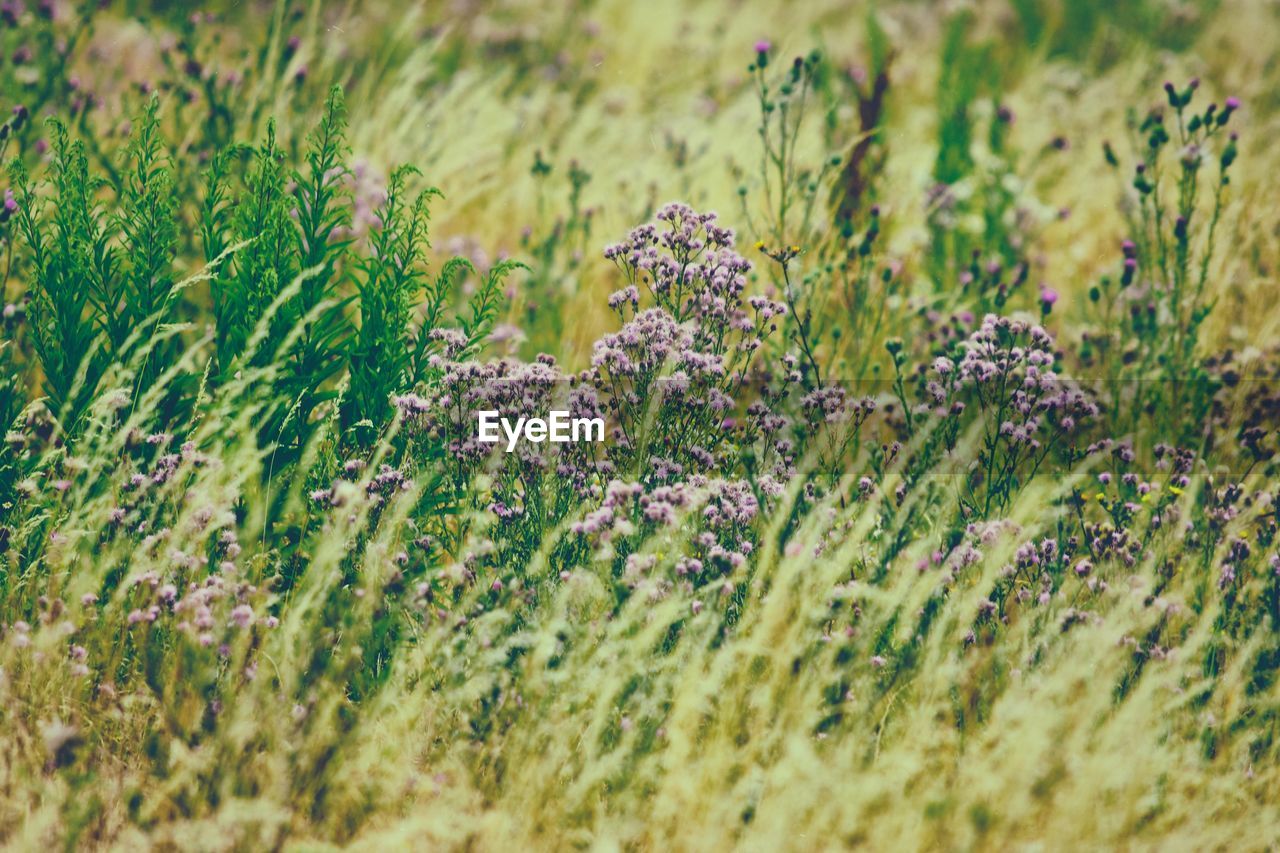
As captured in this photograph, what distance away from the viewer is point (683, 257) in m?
2.86


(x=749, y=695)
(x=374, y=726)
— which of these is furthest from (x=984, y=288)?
(x=374, y=726)

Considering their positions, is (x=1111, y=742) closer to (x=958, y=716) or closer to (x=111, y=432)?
(x=958, y=716)

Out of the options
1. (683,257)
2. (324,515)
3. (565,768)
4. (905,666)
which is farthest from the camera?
(683,257)

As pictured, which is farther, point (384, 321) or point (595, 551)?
point (384, 321)

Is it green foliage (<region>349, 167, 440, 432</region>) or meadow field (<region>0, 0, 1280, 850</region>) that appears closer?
meadow field (<region>0, 0, 1280, 850</region>)

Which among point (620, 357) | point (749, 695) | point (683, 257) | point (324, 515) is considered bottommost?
point (749, 695)

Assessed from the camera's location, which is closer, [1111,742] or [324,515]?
[1111,742]

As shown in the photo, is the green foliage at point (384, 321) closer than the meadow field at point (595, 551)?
No

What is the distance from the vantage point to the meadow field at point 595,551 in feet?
6.79

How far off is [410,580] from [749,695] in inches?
33.1

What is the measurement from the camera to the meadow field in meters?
2.07

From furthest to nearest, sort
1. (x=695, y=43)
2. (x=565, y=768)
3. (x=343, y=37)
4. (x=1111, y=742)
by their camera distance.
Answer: (x=695, y=43) < (x=343, y=37) < (x=565, y=768) < (x=1111, y=742)

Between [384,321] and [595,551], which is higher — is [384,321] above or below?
above

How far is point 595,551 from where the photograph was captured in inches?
101
